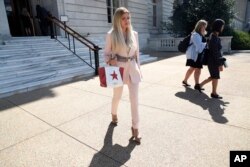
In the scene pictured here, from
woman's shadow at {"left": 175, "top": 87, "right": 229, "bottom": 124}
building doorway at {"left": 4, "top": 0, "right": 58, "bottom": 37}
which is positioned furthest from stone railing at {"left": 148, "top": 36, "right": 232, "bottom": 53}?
woman's shadow at {"left": 175, "top": 87, "right": 229, "bottom": 124}

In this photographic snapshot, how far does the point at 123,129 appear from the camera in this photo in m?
3.60

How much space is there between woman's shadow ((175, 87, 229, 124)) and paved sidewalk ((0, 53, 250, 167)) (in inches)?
0.7

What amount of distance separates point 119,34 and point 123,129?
1599mm

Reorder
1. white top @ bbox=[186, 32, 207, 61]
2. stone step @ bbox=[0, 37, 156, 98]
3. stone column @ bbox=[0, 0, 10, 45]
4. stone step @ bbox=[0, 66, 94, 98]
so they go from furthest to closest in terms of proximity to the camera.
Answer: stone column @ bbox=[0, 0, 10, 45] → stone step @ bbox=[0, 37, 156, 98] → stone step @ bbox=[0, 66, 94, 98] → white top @ bbox=[186, 32, 207, 61]

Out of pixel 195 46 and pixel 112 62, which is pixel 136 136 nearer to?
pixel 112 62

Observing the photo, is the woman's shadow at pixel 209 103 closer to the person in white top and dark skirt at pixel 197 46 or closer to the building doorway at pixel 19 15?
the person in white top and dark skirt at pixel 197 46

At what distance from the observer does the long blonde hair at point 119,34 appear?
2.89 metres

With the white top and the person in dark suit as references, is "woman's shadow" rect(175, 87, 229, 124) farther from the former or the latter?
the white top

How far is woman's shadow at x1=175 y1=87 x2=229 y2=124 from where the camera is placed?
3.93 metres

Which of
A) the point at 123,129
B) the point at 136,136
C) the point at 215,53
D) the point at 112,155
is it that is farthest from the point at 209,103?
the point at 112,155

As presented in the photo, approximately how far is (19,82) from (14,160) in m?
4.01

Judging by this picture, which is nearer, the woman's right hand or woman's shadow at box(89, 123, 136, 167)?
woman's shadow at box(89, 123, 136, 167)

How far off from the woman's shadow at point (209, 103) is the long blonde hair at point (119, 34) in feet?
7.02

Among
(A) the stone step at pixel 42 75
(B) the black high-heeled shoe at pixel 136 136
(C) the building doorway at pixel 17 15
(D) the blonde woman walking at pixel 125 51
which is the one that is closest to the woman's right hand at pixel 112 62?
(D) the blonde woman walking at pixel 125 51
